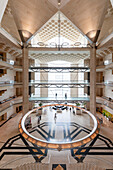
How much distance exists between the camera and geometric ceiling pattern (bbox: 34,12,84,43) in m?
12.0

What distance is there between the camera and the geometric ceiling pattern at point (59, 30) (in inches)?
471

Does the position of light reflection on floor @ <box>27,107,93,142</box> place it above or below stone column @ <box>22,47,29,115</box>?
below

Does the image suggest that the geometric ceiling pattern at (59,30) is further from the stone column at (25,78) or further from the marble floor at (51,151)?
the marble floor at (51,151)

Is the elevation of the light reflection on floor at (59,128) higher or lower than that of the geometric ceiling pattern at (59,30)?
lower

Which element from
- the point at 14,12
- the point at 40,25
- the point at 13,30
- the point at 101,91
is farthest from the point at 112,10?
the point at 101,91

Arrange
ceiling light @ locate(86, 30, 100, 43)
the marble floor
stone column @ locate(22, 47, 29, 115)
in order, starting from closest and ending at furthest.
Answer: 1. the marble floor
2. ceiling light @ locate(86, 30, 100, 43)
3. stone column @ locate(22, 47, 29, 115)

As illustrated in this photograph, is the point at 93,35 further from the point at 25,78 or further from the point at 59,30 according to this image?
the point at 25,78

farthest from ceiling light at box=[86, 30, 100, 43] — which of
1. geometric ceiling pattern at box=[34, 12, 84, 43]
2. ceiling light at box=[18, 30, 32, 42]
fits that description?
ceiling light at box=[18, 30, 32, 42]

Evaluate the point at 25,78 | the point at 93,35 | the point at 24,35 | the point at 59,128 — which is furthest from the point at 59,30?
the point at 59,128

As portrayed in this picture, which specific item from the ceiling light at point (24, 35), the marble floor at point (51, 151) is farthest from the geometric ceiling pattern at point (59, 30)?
the marble floor at point (51, 151)

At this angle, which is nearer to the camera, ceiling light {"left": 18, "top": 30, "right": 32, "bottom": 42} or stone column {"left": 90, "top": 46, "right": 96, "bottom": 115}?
ceiling light {"left": 18, "top": 30, "right": 32, "bottom": 42}

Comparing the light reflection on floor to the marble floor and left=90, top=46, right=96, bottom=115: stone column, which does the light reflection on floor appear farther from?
left=90, top=46, right=96, bottom=115: stone column

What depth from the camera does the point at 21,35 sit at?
31.1 feet

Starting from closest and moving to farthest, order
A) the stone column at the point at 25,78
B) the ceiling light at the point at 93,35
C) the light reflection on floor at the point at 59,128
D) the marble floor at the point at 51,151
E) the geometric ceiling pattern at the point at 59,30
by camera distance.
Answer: the marble floor at the point at 51,151
the light reflection on floor at the point at 59,128
the ceiling light at the point at 93,35
the stone column at the point at 25,78
the geometric ceiling pattern at the point at 59,30
